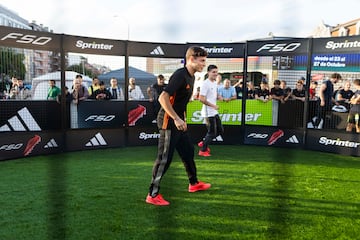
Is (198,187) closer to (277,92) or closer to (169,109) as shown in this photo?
(169,109)

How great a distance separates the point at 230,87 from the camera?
7.62 metres

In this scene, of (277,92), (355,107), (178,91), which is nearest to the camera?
(178,91)

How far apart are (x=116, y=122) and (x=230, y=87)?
261 cm

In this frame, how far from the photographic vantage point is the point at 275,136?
7.38 m

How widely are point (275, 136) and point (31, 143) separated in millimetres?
4873

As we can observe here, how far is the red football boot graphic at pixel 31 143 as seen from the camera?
6055mm

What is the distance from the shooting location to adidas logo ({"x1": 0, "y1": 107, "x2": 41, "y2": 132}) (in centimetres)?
578

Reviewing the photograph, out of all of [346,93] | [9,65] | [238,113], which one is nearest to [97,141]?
[9,65]

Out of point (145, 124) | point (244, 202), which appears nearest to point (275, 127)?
point (145, 124)

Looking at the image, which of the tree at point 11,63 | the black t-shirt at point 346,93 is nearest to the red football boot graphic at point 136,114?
the tree at point 11,63

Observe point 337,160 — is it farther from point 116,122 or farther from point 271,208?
point 116,122

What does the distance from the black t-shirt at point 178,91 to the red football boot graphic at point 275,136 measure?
430 centimetres

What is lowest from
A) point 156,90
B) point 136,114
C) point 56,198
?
point 56,198

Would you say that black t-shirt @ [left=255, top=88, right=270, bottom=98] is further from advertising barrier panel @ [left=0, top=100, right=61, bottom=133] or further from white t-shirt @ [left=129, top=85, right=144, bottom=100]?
advertising barrier panel @ [left=0, top=100, right=61, bottom=133]
